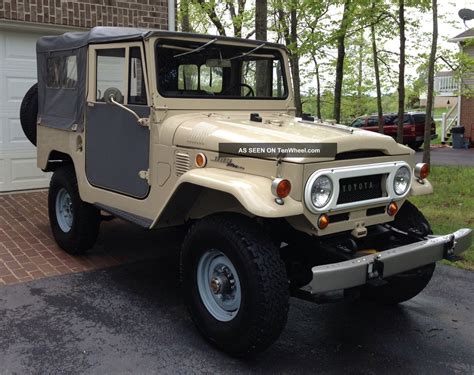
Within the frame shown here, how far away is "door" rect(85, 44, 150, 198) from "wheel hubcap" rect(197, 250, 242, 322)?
1.00m

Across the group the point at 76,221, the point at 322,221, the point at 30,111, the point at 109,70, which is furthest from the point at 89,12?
the point at 322,221

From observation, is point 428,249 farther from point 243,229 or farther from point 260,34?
point 260,34

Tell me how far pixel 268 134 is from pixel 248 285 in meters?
1.08

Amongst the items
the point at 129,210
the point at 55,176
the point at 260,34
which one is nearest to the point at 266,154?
the point at 129,210

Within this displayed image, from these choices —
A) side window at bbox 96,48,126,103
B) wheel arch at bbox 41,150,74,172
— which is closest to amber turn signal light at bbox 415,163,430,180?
side window at bbox 96,48,126,103

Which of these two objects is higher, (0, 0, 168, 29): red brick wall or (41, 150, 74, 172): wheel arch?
(0, 0, 168, 29): red brick wall

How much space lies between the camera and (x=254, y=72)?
502cm

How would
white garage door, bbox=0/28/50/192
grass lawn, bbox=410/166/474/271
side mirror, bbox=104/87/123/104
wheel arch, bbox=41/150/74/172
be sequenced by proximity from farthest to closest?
white garage door, bbox=0/28/50/192 < grass lawn, bbox=410/166/474/271 < wheel arch, bbox=41/150/74/172 < side mirror, bbox=104/87/123/104

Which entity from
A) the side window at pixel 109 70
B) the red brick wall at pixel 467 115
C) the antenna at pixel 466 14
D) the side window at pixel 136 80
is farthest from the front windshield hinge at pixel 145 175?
the red brick wall at pixel 467 115

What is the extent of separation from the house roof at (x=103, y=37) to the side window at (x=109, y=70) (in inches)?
4.5

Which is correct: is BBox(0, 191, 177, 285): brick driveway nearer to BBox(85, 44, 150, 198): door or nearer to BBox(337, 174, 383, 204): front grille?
BBox(85, 44, 150, 198): door

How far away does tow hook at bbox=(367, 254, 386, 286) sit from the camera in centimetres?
312

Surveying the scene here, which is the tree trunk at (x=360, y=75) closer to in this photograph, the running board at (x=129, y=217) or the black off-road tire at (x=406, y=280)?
the black off-road tire at (x=406, y=280)

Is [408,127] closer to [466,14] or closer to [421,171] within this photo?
[466,14]
